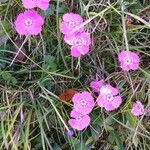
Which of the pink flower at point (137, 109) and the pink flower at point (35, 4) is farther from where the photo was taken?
the pink flower at point (137, 109)

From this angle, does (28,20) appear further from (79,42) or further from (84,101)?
(84,101)

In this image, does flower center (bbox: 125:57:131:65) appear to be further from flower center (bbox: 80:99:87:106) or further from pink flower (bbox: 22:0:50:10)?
pink flower (bbox: 22:0:50:10)

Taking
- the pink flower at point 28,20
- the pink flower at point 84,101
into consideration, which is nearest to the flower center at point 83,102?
the pink flower at point 84,101

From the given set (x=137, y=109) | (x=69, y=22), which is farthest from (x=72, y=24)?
(x=137, y=109)

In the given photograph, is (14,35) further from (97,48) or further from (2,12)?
(97,48)

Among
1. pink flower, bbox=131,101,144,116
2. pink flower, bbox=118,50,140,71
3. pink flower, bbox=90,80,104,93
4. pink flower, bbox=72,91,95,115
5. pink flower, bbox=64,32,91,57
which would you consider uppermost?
pink flower, bbox=64,32,91,57

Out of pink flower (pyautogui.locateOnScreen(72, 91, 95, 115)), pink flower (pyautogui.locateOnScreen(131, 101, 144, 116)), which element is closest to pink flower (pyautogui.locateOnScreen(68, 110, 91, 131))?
pink flower (pyautogui.locateOnScreen(72, 91, 95, 115))

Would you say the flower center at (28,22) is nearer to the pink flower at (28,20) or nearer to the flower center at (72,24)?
the pink flower at (28,20)
